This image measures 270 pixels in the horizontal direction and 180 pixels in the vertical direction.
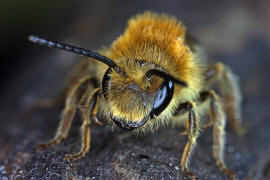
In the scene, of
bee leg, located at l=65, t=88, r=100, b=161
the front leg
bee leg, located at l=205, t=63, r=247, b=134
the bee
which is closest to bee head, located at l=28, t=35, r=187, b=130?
the bee

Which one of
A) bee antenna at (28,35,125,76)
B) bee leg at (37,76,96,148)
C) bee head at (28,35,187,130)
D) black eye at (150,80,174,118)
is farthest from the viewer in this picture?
bee leg at (37,76,96,148)

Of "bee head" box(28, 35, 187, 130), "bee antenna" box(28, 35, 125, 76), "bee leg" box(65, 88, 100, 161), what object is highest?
"bee antenna" box(28, 35, 125, 76)

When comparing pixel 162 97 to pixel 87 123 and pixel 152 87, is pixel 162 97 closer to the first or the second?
pixel 152 87

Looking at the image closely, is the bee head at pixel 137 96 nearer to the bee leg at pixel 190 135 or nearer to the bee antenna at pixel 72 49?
the bee antenna at pixel 72 49

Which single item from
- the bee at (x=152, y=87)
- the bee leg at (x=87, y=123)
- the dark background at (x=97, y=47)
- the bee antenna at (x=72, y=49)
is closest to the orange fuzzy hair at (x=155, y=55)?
the bee at (x=152, y=87)

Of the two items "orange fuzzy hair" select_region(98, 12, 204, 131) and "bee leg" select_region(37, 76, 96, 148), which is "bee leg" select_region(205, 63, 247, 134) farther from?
"bee leg" select_region(37, 76, 96, 148)

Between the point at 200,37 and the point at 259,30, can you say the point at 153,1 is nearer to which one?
the point at 200,37

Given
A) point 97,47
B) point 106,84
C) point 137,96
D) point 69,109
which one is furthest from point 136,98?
point 97,47

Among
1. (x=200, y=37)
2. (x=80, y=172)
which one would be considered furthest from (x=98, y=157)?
(x=200, y=37)
